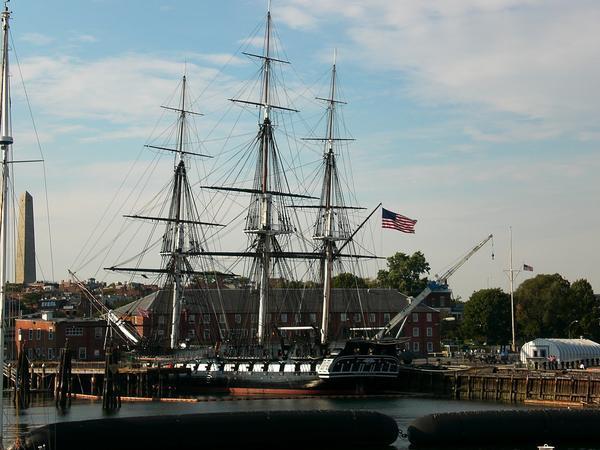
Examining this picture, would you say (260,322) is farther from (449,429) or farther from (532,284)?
(532,284)

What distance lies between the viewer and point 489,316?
449ft

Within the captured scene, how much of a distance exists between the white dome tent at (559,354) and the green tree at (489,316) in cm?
3237

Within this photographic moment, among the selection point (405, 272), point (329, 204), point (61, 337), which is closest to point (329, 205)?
point (329, 204)

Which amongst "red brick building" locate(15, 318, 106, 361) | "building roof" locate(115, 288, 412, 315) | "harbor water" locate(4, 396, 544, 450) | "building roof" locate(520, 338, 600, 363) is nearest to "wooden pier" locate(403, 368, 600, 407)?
"harbor water" locate(4, 396, 544, 450)

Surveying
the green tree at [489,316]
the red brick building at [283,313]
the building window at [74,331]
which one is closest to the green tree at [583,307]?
the green tree at [489,316]

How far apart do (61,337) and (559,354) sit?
5042cm

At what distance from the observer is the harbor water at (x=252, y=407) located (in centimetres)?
6562

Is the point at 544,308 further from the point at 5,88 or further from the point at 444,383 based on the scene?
the point at 5,88

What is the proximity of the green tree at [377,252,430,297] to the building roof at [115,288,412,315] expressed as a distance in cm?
3211

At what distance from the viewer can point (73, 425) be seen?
4381cm

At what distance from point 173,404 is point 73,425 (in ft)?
106

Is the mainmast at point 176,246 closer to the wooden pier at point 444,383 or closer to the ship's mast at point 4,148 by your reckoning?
the wooden pier at point 444,383

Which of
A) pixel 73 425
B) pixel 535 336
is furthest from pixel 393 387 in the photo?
pixel 535 336

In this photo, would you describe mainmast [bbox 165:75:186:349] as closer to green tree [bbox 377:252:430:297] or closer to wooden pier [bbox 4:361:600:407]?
wooden pier [bbox 4:361:600:407]
